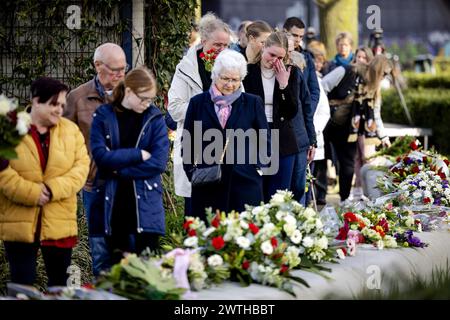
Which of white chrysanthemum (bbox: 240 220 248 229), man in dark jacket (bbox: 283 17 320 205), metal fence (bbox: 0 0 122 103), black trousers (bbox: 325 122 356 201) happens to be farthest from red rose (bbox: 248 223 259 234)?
black trousers (bbox: 325 122 356 201)

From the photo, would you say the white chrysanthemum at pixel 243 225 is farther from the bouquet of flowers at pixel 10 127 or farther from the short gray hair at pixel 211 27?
the short gray hair at pixel 211 27

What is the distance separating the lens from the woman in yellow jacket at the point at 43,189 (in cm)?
647

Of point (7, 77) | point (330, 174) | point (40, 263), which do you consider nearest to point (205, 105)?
point (40, 263)

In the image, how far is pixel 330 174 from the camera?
648 inches

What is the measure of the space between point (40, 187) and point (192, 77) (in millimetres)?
2440

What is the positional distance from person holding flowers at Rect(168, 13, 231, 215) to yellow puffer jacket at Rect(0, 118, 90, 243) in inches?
75.1

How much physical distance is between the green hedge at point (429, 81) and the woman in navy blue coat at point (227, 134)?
52.3ft

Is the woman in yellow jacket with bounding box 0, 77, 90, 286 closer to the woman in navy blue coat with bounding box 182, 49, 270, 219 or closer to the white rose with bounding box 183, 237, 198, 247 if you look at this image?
the white rose with bounding box 183, 237, 198, 247

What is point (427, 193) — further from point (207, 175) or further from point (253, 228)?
point (253, 228)

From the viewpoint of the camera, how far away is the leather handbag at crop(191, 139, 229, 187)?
25.0 ft

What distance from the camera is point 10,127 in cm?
628

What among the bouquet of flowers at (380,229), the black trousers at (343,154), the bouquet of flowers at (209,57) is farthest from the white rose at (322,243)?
the black trousers at (343,154)

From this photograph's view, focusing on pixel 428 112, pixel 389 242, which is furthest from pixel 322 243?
pixel 428 112
